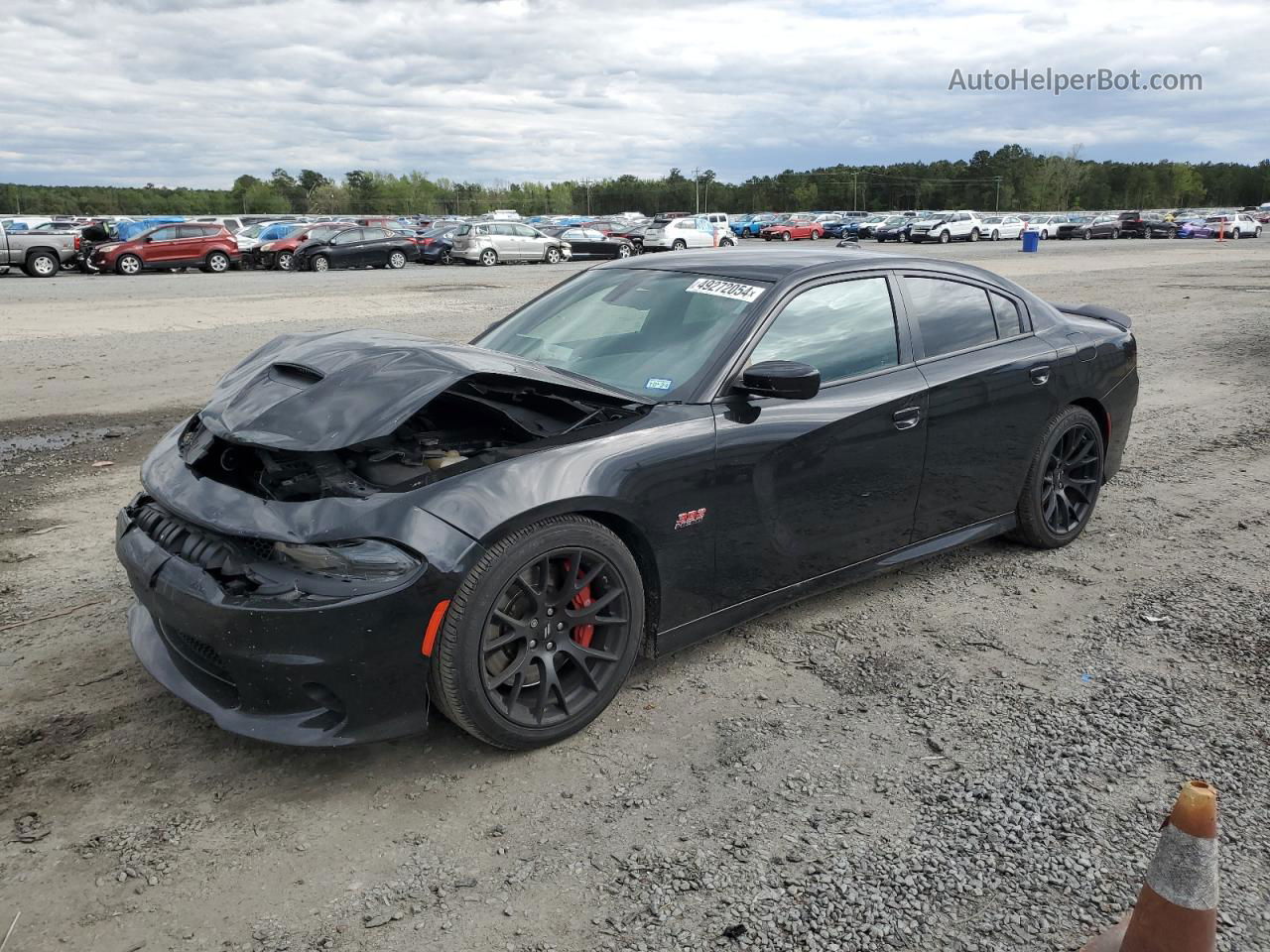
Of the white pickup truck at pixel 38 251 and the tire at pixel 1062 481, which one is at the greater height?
the white pickup truck at pixel 38 251

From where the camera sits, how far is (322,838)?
113 inches

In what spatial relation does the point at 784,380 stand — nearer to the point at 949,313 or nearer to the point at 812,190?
the point at 949,313

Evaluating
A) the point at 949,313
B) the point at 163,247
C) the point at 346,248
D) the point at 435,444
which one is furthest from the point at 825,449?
the point at 346,248

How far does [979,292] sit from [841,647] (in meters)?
1.96

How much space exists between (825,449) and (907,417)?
0.51 metres

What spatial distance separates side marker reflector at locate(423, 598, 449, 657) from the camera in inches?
115

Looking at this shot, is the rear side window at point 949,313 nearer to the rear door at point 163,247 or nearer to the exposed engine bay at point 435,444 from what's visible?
the exposed engine bay at point 435,444

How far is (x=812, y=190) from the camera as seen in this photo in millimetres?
113375

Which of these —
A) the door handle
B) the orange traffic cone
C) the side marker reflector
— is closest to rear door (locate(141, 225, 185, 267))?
the door handle

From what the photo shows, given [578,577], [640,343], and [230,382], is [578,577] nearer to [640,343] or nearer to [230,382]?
[640,343]

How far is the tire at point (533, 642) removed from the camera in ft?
9.89

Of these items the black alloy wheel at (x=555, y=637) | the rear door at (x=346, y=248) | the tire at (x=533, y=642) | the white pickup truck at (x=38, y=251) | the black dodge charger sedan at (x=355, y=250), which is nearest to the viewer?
the tire at (x=533, y=642)

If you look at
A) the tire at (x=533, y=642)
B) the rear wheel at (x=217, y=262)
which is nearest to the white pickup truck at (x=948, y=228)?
the rear wheel at (x=217, y=262)

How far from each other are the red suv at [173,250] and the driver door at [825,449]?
90.6 feet
